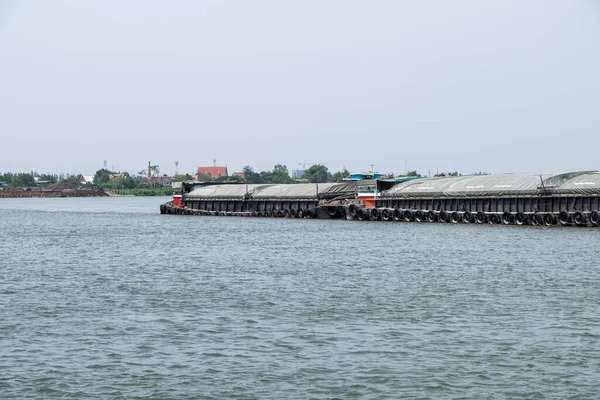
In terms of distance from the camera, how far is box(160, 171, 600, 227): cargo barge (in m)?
62.6

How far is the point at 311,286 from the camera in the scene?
3262cm

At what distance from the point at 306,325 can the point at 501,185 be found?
47969 mm

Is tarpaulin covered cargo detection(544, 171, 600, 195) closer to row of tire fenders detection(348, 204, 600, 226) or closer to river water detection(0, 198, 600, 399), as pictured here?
row of tire fenders detection(348, 204, 600, 226)

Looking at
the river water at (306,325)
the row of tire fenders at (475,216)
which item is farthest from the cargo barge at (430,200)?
the river water at (306,325)

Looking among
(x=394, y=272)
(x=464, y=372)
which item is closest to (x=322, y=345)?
(x=464, y=372)

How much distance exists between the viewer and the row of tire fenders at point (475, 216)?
60.2 meters

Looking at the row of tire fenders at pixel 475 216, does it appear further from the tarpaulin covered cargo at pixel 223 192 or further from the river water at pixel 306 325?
the tarpaulin covered cargo at pixel 223 192

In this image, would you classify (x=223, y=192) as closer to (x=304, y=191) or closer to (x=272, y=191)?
(x=272, y=191)

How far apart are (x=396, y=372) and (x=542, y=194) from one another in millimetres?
48674

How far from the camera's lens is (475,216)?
230ft

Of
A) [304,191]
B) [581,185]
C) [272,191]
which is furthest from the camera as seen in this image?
[272,191]

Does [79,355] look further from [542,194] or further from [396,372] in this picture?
[542,194]

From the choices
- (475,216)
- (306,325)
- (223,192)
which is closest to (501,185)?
(475,216)

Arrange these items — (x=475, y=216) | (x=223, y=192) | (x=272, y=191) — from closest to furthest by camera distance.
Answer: (x=475, y=216) < (x=272, y=191) < (x=223, y=192)
